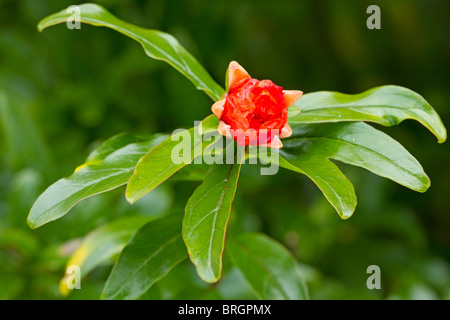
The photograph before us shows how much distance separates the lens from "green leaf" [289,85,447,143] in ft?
2.04

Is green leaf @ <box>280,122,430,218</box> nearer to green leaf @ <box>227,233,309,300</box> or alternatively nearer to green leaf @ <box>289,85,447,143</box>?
green leaf @ <box>289,85,447,143</box>

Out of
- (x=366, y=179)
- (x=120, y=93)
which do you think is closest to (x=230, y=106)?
(x=120, y=93)

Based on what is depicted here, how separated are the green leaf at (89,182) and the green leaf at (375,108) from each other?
0.23 m

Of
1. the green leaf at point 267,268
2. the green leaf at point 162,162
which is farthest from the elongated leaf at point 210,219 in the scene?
the green leaf at point 267,268

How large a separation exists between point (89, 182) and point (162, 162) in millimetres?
108

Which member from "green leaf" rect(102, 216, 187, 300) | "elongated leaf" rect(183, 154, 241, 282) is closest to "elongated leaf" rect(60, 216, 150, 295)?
"green leaf" rect(102, 216, 187, 300)

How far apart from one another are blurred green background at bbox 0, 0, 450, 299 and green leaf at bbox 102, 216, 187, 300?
0.09 m

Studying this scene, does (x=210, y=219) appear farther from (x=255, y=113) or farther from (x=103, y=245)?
(x=103, y=245)

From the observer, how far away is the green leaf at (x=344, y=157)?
565 mm

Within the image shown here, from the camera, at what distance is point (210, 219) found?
56 centimetres

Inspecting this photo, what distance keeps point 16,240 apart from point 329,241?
103 centimetres

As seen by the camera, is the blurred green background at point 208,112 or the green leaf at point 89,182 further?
the blurred green background at point 208,112

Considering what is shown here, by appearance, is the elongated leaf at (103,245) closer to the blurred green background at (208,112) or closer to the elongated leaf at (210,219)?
the blurred green background at (208,112)
